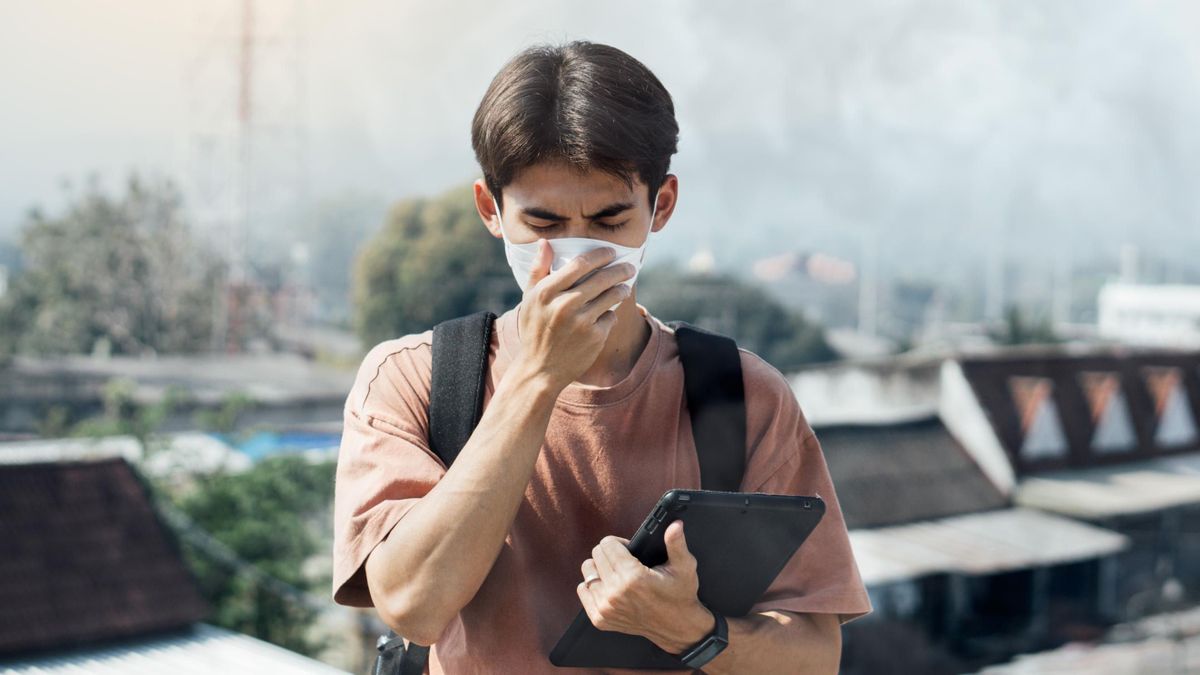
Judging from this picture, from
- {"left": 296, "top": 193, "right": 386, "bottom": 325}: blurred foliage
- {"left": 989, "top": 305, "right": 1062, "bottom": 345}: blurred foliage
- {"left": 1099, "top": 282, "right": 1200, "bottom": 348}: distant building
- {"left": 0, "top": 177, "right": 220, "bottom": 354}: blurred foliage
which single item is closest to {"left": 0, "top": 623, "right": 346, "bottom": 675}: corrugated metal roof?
{"left": 0, "top": 177, "right": 220, "bottom": 354}: blurred foliage

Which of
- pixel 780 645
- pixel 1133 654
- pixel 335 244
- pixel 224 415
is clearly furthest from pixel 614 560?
pixel 335 244

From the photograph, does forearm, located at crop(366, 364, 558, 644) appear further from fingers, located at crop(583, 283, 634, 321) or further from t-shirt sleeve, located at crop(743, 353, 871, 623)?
t-shirt sleeve, located at crop(743, 353, 871, 623)

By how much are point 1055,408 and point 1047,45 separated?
8.10 meters

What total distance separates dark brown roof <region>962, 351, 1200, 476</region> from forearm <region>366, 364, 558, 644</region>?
911 cm

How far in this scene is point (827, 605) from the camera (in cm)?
86

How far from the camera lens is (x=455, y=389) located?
848 mm

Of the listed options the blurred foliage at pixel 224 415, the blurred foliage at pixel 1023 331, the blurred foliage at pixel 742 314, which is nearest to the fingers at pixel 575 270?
the blurred foliage at pixel 224 415

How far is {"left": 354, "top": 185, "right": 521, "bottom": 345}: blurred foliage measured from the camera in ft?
44.6

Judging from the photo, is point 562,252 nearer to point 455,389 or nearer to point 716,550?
point 455,389

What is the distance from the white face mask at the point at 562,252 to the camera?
2.70 ft

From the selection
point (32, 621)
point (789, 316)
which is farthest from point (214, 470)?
point (789, 316)

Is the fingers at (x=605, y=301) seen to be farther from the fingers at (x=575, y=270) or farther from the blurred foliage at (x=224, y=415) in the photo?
the blurred foliage at (x=224, y=415)

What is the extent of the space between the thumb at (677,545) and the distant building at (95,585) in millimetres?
5642

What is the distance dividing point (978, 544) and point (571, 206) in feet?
27.9
